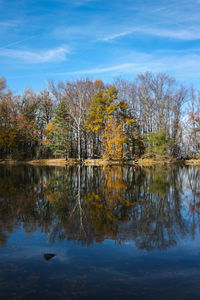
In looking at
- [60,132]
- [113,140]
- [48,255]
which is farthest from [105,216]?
[60,132]

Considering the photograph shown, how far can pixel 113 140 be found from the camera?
129 feet

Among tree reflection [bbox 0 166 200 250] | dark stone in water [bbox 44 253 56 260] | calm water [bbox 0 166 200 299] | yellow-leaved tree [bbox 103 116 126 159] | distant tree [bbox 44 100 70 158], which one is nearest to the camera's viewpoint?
calm water [bbox 0 166 200 299]

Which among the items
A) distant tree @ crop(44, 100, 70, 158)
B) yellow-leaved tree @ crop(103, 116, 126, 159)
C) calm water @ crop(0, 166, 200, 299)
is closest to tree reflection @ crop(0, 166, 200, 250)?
calm water @ crop(0, 166, 200, 299)

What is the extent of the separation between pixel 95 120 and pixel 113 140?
4.32m

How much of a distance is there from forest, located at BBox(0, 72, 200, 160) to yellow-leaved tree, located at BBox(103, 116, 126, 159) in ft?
1.29

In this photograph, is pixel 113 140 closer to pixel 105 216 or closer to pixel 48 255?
pixel 105 216

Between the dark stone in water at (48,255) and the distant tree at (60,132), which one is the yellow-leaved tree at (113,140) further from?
the dark stone in water at (48,255)

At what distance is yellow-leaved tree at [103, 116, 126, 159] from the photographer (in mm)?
39316

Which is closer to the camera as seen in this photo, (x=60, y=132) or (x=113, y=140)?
(x=113, y=140)

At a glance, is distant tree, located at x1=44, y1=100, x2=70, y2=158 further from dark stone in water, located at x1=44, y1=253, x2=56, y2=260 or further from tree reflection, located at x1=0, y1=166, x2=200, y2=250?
dark stone in water, located at x1=44, y1=253, x2=56, y2=260

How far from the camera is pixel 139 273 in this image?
4.33 metres

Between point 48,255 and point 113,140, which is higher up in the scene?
point 113,140

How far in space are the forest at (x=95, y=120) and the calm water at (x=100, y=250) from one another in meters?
32.3

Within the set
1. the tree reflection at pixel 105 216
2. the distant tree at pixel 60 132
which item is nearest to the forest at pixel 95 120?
the distant tree at pixel 60 132
